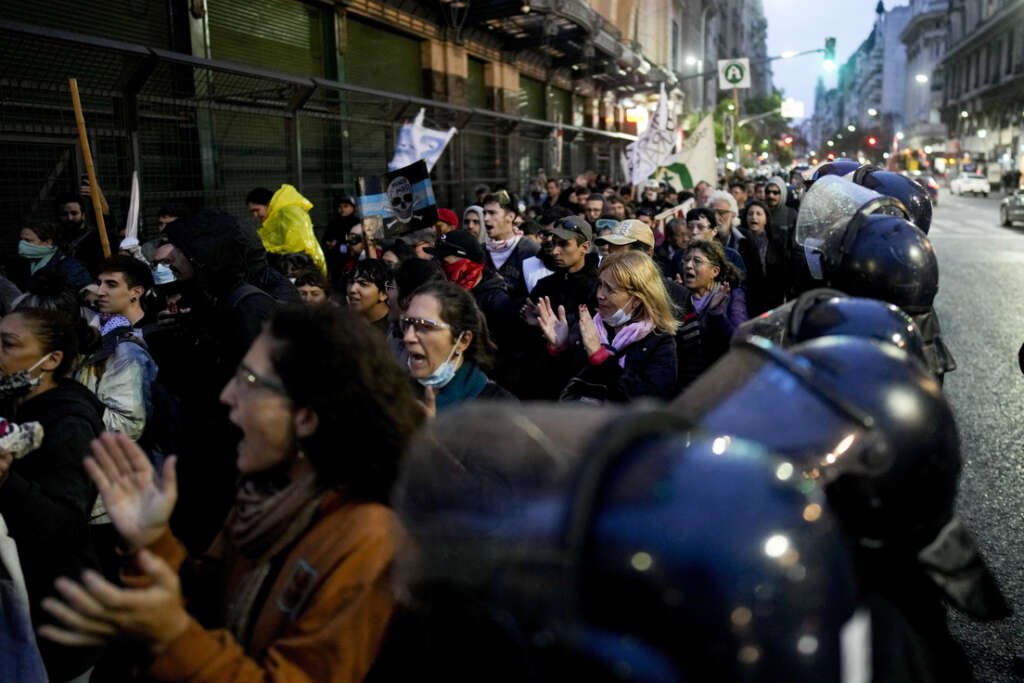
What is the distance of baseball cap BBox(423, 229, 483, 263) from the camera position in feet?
17.1

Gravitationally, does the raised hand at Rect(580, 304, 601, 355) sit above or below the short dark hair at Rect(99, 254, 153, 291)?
below

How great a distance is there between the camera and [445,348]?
10.1 ft

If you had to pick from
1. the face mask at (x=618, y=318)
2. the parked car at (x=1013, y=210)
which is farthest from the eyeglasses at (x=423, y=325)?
the parked car at (x=1013, y=210)

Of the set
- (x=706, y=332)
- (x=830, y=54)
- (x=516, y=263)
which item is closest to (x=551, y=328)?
(x=706, y=332)

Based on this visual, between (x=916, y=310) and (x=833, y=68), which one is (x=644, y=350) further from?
(x=833, y=68)

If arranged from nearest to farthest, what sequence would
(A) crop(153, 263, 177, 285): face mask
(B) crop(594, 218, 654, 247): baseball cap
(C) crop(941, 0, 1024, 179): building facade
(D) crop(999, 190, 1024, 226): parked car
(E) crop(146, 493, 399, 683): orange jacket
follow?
1. (E) crop(146, 493, 399, 683): orange jacket
2. (A) crop(153, 263, 177, 285): face mask
3. (B) crop(594, 218, 654, 247): baseball cap
4. (D) crop(999, 190, 1024, 226): parked car
5. (C) crop(941, 0, 1024, 179): building facade

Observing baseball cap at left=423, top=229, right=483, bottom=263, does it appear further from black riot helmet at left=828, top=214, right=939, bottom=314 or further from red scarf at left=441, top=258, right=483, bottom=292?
black riot helmet at left=828, top=214, right=939, bottom=314

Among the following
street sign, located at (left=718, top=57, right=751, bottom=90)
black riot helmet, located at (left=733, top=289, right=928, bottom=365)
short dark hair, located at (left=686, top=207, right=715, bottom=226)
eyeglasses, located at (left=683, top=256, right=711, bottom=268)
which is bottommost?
eyeglasses, located at (left=683, top=256, right=711, bottom=268)

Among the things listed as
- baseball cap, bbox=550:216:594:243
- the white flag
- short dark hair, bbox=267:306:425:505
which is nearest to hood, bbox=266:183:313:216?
the white flag

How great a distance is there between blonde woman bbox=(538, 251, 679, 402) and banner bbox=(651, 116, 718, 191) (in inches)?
398

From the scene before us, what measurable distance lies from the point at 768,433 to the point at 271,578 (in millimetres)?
983

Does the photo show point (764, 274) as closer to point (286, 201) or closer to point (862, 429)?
point (286, 201)

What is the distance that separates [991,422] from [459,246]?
4.39 m

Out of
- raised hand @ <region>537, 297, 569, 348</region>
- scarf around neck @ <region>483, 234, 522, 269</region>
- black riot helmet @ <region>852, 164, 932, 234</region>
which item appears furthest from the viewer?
scarf around neck @ <region>483, 234, 522, 269</region>
